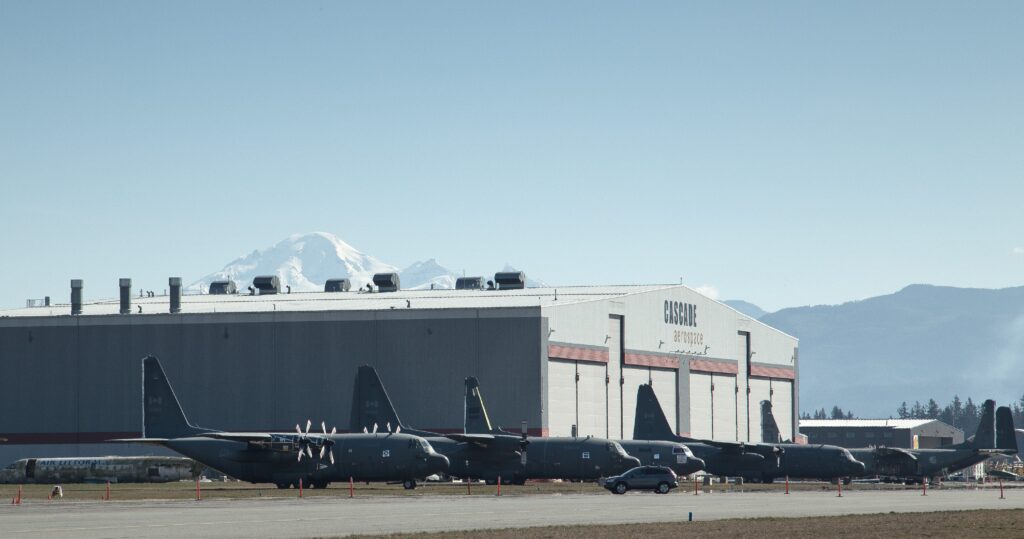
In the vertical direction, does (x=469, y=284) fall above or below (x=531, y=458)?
above

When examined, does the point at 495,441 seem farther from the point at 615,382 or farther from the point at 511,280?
the point at 511,280

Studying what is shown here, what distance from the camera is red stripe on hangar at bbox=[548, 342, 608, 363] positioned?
11175 centimetres

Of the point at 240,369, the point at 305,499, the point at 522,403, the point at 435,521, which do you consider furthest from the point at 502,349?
the point at 435,521

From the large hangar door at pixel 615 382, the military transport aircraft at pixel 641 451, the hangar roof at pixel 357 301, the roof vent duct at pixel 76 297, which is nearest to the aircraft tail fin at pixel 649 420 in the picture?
the military transport aircraft at pixel 641 451

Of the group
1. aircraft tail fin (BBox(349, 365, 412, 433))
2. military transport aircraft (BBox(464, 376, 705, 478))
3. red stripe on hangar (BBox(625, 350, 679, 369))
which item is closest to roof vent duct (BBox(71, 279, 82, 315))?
aircraft tail fin (BBox(349, 365, 412, 433))

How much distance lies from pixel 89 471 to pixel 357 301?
31.6 metres

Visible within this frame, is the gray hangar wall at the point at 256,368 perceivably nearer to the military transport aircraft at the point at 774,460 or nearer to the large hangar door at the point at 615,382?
the large hangar door at the point at 615,382

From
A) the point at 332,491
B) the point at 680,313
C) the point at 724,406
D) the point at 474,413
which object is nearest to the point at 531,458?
the point at 474,413

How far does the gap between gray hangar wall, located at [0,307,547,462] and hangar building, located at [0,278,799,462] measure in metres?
0.10

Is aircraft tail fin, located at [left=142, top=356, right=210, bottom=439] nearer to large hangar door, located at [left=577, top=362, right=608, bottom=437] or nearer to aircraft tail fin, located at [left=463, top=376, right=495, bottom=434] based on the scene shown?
aircraft tail fin, located at [left=463, top=376, right=495, bottom=434]

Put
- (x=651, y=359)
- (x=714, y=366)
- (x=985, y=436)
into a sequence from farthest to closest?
(x=714, y=366)
(x=651, y=359)
(x=985, y=436)

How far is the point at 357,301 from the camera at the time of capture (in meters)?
123

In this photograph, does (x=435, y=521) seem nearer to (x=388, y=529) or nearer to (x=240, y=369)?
(x=388, y=529)

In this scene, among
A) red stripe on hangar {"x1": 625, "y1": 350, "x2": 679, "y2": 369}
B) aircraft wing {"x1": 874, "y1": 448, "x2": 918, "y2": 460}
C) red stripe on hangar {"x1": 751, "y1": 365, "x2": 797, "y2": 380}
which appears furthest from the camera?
red stripe on hangar {"x1": 751, "y1": 365, "x2": 797, "y2": 380}
